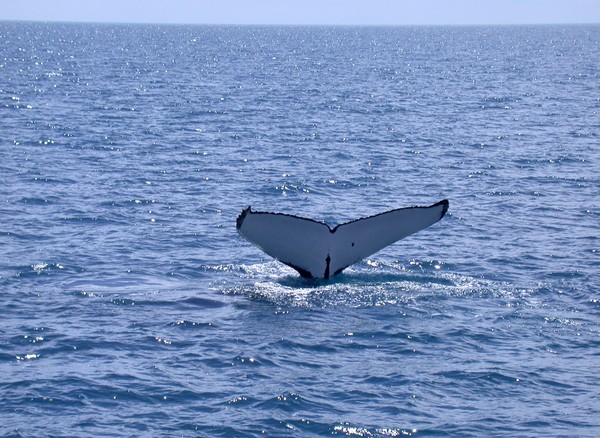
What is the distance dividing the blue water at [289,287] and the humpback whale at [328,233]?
3.25 ft

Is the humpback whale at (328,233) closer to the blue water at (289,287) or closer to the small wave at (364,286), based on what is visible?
the small wave at (364,286)

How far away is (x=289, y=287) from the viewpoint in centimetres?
2283

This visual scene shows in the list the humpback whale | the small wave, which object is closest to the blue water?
the small wave

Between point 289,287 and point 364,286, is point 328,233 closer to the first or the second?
point 289,287

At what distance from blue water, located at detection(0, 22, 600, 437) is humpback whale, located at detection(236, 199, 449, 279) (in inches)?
39.0

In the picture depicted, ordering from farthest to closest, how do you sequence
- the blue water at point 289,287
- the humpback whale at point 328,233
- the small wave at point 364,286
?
the small wave at point 364,286 < the humpback whale at point 328,233 < the blue water at point 289,287

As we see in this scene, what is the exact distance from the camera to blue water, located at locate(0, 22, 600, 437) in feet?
56.1

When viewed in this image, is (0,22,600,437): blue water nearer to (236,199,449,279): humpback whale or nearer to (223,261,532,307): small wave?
(223,261,532,307): small wave

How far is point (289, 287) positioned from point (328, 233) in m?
2.21

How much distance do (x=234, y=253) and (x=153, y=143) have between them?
79.6 ft

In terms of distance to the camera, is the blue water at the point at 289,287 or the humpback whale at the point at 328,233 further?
the humpback whale at the point at 328,233

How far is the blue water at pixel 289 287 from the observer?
17109mm

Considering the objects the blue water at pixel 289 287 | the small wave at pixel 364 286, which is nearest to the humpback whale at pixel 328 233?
the small wave at pixel 364 286

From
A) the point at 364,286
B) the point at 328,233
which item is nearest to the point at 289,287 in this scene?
the point at 364,286
